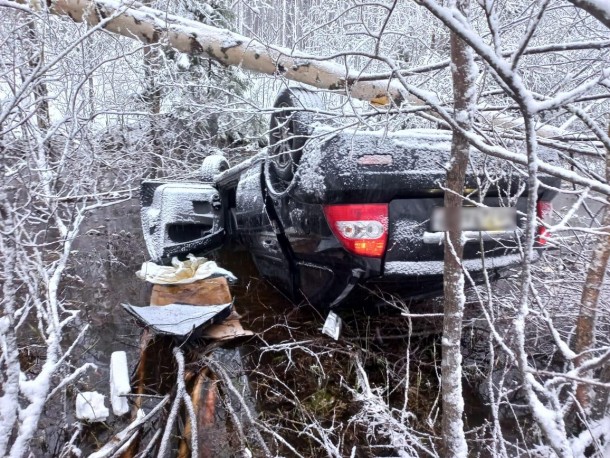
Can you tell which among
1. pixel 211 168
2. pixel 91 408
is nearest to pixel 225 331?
pixel 91 408

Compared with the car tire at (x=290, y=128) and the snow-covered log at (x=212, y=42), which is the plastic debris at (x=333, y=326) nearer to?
the car tire at (x=290, y=128)

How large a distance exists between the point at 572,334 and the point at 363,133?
170 cm

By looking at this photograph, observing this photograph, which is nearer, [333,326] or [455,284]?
[455,284]

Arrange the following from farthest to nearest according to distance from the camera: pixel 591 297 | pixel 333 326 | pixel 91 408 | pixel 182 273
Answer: pixel 182 273, pixel 333 326, pixel 91 408, pixel 591 297

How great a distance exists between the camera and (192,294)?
3553 mm

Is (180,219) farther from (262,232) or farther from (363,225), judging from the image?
(363,225)

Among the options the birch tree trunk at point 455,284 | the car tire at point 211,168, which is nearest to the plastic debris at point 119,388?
the birch tree trunk at point 455,284

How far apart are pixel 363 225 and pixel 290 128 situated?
1.00 m

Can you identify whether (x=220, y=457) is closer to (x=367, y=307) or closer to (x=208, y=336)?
(x=208, y=336)

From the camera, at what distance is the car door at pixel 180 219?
15.1ft

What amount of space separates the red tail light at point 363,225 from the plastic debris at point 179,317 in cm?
116

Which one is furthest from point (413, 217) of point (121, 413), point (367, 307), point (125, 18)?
point (125, 18)

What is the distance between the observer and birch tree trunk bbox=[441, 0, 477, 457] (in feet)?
4.84

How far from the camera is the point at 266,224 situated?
3441mm
